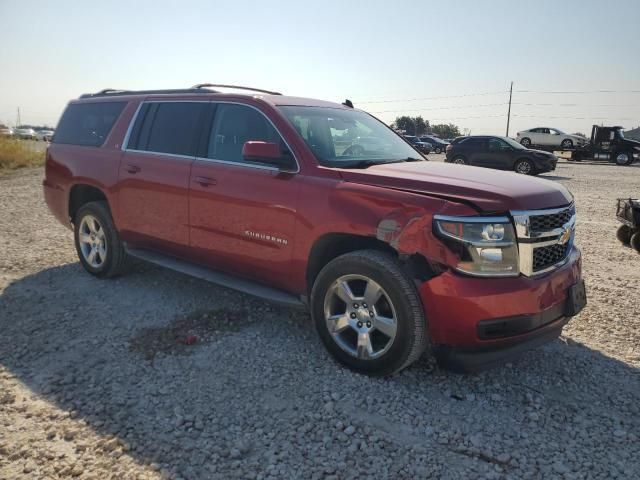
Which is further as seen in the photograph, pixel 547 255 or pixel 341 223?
pixel 341 223

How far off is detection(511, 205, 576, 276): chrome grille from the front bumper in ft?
0.28

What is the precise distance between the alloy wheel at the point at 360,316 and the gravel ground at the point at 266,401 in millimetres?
225

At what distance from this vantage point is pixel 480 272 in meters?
2.98

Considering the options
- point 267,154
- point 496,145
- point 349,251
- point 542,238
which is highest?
point 267,154

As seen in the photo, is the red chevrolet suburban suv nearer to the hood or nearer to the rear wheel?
the hood

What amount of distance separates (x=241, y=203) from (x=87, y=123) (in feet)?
8.79

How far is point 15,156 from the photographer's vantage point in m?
19.0

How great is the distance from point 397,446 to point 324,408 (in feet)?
1.70

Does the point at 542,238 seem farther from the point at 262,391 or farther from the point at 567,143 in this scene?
the point at 567,143

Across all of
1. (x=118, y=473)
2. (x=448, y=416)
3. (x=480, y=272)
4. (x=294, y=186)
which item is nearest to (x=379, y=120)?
(x=294, y=186)

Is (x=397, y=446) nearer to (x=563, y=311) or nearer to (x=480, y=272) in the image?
(x=480, y=272)

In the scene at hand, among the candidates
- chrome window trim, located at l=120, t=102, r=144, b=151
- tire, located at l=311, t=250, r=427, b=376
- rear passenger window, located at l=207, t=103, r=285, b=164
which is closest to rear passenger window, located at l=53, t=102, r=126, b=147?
chrome window trim, located at l=120, t=102, r=144, b=151

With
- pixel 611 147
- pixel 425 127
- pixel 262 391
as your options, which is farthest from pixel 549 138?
pixel 425 127

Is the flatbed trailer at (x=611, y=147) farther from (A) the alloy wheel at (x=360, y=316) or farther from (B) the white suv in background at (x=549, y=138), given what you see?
(A) the alloy wheel at (x=360, y=316)
